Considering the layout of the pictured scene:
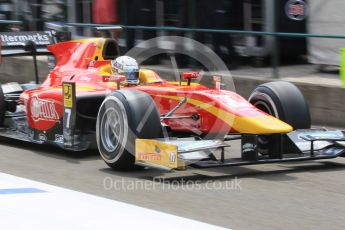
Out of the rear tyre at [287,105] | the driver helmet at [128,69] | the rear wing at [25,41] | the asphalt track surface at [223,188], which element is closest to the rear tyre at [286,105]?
the rear tyre at [287,105]

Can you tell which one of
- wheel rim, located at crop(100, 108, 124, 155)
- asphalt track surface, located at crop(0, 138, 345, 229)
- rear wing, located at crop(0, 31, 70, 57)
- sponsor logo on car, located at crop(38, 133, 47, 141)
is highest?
rear wing, located at crop(0, 31, 70, 57)

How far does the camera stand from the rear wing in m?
10.8

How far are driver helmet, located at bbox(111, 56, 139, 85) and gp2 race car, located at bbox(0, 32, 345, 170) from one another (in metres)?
0.12

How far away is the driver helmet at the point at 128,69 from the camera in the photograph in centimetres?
890

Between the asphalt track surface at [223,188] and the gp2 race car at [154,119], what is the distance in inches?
7.4

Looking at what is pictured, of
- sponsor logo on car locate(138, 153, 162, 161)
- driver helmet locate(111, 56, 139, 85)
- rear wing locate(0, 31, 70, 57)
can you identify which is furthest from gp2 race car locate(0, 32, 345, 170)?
rear wing locate(0, 31, 70, 57)

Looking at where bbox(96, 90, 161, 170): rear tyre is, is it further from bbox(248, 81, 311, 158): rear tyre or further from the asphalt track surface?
bbox(248, 81, 311, 158): rear tyre

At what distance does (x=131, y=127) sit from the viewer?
7.58 m

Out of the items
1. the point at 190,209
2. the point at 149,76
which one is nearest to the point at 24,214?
the point at 190,209

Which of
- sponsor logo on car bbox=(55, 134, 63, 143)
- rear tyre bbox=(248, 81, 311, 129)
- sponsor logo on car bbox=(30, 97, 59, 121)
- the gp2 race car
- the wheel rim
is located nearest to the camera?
the gp2 race car

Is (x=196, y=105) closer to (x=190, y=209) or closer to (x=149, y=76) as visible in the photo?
(x=149, y=76)

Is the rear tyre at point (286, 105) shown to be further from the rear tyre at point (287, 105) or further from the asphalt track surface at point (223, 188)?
the asphalt track surface at point (223, 188)

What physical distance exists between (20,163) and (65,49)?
2.09 metres

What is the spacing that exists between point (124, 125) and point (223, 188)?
122cm
